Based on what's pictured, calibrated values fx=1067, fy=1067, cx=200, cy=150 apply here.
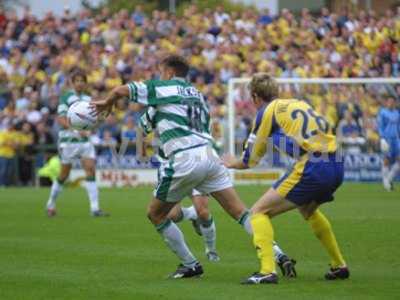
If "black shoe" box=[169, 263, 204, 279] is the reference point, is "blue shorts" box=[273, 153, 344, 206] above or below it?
above

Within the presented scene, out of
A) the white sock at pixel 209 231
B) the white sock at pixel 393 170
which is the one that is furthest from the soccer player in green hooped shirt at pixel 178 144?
the white sock at pixel 393 170

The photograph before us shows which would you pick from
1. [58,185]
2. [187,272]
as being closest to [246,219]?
[187,272]

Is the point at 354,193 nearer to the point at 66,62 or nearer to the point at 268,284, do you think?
the point at 66,62

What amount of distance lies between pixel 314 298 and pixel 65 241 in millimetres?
5759

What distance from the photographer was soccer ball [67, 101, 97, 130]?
1005 centimetres

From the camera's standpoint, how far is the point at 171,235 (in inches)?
407

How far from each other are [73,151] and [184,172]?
8138 mm

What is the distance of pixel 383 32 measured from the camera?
2877 cm

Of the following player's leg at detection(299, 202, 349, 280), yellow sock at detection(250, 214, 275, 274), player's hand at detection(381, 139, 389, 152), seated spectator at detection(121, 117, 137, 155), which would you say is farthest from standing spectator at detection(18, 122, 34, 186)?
yellow sock at detection(250, 214, 275, 274)

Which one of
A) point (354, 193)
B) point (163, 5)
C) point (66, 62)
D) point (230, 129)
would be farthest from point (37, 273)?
point (163, 5)

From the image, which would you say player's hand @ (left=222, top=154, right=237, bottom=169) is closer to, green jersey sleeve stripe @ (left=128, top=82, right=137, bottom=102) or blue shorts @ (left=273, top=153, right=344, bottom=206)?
blue shorts @ (left=273, top=153, right=344, bottom=206)

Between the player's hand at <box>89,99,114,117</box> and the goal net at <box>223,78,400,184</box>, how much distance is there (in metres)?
16.3

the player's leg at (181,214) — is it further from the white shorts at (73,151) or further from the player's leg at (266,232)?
the white shorts at (73,151)

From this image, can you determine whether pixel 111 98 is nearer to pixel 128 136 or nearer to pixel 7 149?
pixel 128 136
